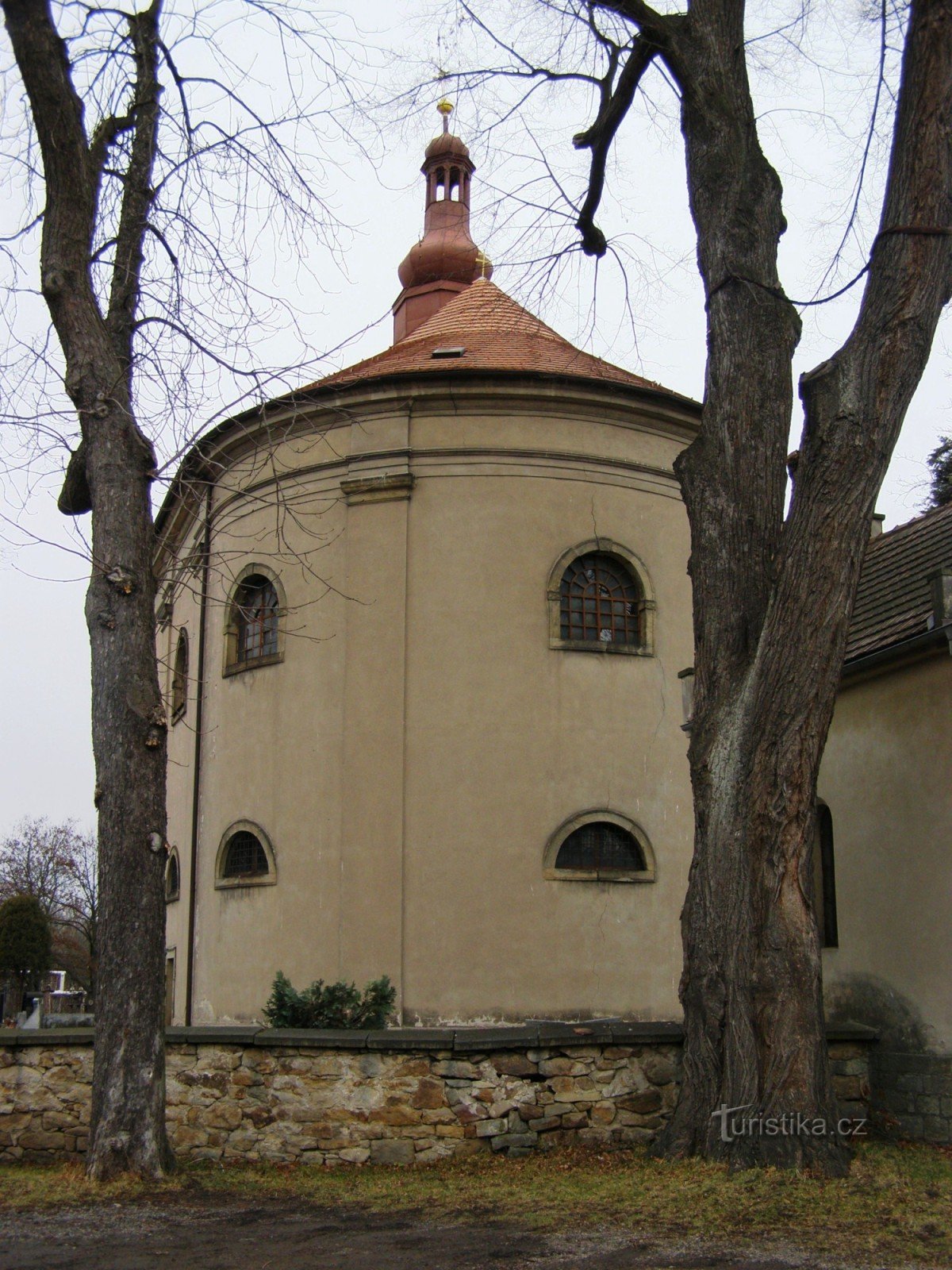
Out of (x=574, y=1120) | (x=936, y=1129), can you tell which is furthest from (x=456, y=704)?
(x=936, y=1129)

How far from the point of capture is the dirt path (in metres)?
6.18

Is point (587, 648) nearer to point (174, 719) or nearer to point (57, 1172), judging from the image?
point (174, 719)

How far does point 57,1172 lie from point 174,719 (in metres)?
10.3

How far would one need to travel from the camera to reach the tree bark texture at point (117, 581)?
8.28 meters

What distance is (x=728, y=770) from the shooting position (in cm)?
848

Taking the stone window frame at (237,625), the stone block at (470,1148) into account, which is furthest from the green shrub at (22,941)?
the stone block at (470,1148)

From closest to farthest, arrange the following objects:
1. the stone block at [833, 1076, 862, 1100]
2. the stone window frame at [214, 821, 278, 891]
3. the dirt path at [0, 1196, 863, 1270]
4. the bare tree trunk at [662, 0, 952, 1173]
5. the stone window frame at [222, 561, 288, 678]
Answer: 1. the dirt path at [0, 1196, 863, 1270]
2. the bare tree trunk at [662, 0, 952, 1173]
3. the stone block at [833, 1076, 862, 1100]
4. the stone window frame at [214, 821, 278, 891]
5. the stone window frame at [222, 561, 288, 678]

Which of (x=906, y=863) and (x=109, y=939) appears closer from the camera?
(x=109, y=939)

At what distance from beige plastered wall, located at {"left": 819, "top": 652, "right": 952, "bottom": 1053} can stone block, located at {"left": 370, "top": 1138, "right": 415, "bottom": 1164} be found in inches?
170

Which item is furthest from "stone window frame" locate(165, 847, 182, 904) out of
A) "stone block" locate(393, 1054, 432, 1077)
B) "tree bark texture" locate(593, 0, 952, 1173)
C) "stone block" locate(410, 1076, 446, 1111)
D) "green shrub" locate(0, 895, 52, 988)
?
"green shrub" locate(0, 895, 52, 988)

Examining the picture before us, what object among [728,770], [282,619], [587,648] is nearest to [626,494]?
[587,648]

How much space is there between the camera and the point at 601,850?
15.1m

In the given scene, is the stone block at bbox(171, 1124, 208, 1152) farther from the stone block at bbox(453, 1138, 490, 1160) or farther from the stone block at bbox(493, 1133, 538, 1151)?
the stone block at bbox(493, 1133, 538, 1151)

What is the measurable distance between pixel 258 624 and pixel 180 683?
3257 millimetres
